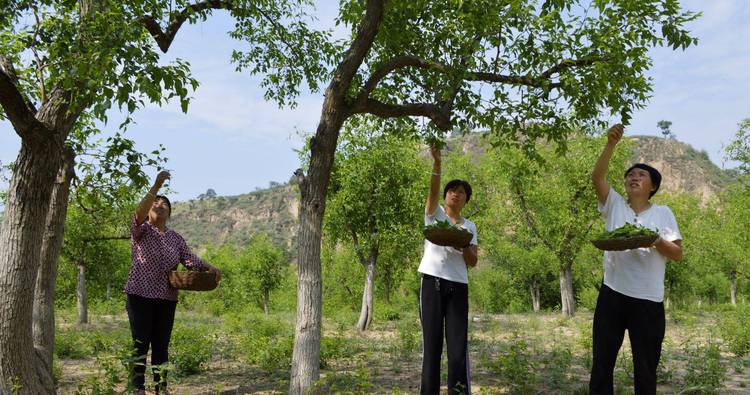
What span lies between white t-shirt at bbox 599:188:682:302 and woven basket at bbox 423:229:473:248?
45.5 inches

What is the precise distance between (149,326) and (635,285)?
14.3 feet

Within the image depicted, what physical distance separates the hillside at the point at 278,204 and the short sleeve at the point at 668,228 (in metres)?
82.7

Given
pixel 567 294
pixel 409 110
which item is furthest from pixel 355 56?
pixel 567 294

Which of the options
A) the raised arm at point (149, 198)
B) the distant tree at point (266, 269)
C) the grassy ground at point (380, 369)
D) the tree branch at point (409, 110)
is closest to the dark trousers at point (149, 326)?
the grassy ground at point (380, 369)

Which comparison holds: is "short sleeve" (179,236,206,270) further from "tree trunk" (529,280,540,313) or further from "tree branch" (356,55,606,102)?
"tree trunk" (529,280,540,313)

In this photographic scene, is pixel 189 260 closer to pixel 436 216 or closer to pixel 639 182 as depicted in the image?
pixel 436 216

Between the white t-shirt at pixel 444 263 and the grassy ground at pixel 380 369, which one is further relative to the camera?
the grassy ground at pixel 380 369

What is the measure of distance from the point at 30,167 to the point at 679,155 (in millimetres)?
117520

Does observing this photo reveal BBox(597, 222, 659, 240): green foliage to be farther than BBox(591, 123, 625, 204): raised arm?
No

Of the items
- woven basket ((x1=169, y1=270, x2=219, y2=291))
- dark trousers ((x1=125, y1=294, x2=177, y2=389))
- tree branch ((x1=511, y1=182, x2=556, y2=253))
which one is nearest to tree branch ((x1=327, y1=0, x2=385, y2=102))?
woven basket ((x1=169, y1=270, x2=219, y2=291))

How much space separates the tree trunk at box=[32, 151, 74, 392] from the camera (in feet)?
20.5

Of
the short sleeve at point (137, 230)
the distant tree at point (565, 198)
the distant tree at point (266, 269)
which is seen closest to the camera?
the short sleeve at point (137, 230)

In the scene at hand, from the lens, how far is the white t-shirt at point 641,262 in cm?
400

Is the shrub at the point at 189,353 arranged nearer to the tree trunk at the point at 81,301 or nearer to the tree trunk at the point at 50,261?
the tree trunk at the point at 50,261
